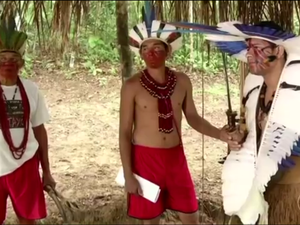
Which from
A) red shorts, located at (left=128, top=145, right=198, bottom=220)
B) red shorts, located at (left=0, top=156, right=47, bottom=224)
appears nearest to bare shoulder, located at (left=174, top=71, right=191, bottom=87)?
red shorts, located at (left=128, top=145, right=198, bottom=220)

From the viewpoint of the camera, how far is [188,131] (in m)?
2.99

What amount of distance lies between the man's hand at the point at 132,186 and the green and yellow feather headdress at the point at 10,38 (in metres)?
0.61

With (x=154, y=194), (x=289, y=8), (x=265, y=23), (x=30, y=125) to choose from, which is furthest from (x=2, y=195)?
(x=289, y=8)

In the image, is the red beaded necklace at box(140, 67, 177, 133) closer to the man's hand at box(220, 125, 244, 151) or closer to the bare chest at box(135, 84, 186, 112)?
the bare chest at box(135, 84, 186, 112)

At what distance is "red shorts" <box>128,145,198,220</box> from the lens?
7.09 feet

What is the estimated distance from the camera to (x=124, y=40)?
2643 mm

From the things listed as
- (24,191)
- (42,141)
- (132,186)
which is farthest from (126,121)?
(24,191)

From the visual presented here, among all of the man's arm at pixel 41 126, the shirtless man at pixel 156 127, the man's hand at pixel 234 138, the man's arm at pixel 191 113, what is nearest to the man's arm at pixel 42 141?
the man's arm at pixel 41 126

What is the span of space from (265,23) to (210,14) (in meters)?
0.63

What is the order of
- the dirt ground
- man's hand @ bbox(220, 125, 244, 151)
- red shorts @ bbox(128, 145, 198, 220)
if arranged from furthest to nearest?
the dirt ground → red shorts @ bbox(128, 145, 198, 220) → man's hand @ bbox(220, 125, 244, 151)

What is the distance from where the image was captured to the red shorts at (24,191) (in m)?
2.12

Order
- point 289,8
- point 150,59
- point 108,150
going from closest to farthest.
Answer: point 150,59 < point 289,8 < point 108,150

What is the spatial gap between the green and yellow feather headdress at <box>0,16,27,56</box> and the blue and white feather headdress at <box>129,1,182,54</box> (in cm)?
40

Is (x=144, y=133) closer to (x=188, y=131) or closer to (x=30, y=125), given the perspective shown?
(x=30, y=125)
